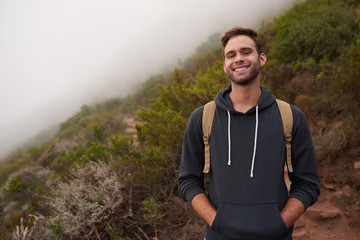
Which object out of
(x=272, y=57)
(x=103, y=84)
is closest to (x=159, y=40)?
(x=103, y=84)

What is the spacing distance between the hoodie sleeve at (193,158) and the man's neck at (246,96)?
268mm

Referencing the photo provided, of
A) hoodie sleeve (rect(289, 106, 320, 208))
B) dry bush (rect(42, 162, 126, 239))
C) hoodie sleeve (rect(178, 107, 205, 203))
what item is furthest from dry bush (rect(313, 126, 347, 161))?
dry bush (rect(42, 162, 126, 239))

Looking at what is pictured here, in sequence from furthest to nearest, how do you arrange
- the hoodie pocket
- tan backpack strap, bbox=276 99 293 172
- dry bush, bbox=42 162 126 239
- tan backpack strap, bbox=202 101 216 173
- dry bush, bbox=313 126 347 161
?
dry bush, bbox=313 126 347 161 → dry bush, bbox=42 162 126 239 → tan backpack strap, bbox=202 101 216 173 → tan backpack strap, bbox=276 99 293 172 → the hoodie pocket

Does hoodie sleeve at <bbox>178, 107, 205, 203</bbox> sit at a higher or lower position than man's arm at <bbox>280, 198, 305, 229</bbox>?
higher

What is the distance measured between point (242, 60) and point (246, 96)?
243 millimetres

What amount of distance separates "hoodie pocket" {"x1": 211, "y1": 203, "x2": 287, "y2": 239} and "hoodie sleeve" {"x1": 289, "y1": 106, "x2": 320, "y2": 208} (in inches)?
10.3

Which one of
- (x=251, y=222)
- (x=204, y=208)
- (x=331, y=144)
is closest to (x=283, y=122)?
(x=251, y=222)

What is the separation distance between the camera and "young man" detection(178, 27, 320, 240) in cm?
118

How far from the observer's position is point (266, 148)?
125cm

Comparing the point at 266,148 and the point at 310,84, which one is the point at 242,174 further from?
the point at 310,84

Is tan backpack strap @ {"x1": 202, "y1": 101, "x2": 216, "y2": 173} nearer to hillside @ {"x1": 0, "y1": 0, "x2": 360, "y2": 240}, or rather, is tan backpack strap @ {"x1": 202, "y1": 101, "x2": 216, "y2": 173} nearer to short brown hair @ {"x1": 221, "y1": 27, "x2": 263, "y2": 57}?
short brown hair @ {"x1": 221, "y1": 27, "x2": 263, "y2": 57}

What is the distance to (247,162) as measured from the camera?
4.09ft

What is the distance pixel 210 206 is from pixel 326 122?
14.5 ft

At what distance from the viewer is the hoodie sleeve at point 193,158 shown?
143 centimetres
